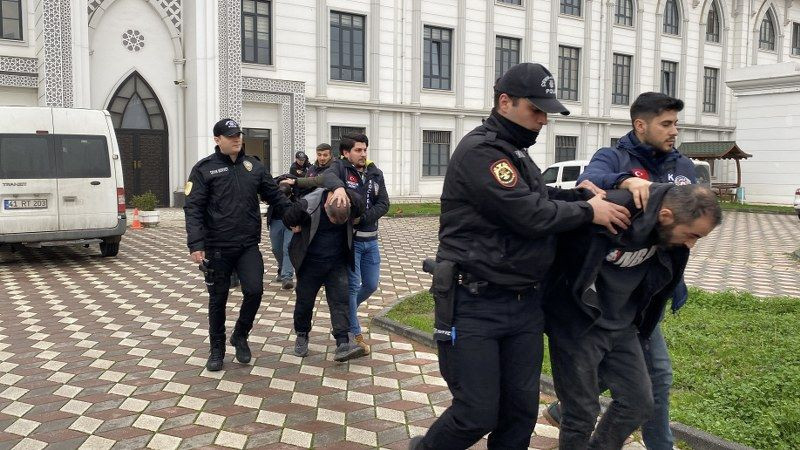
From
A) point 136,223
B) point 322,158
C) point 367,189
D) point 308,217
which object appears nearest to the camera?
point 308,217

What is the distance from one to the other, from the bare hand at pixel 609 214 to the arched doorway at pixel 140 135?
2000cm

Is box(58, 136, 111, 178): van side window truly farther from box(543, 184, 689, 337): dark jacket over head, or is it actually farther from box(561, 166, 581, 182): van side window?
box(561, 166, 581, 182): van side window

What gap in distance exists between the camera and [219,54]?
20.3m

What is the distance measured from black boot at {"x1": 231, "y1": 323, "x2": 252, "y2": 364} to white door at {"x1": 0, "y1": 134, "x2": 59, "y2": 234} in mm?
6362

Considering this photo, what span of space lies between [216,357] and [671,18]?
35.2m

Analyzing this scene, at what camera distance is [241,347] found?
541 cm

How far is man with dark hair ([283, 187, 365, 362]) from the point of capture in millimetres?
5242

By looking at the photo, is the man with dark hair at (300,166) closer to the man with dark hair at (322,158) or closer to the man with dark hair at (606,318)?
the man with dark hair at (322,158)

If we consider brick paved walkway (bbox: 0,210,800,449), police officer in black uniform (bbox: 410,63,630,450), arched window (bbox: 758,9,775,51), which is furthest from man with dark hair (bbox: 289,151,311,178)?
arched window (bbox: 758,9,775,51)

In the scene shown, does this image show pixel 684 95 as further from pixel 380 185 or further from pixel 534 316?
pixel 534 316

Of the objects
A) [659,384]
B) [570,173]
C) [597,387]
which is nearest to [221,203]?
[597,387]

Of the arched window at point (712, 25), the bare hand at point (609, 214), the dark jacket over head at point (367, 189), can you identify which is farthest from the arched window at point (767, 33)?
the bare hand at point (609, 214)

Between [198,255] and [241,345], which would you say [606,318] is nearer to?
[198,255]

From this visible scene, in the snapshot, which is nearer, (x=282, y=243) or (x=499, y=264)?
(x=499, y=264)
